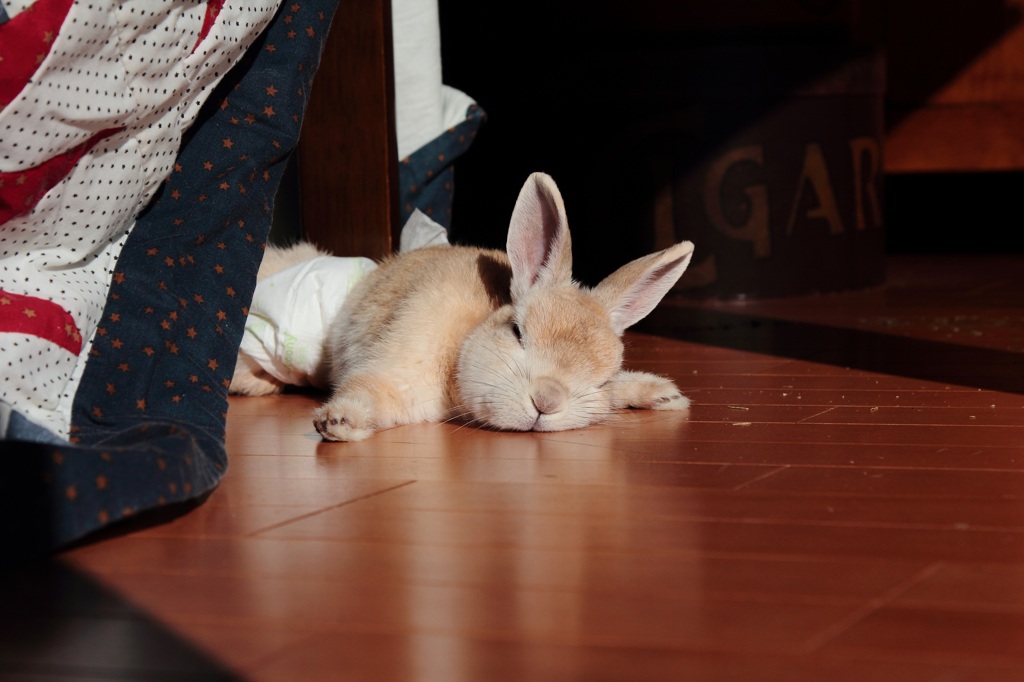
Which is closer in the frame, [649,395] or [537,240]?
[537,240]

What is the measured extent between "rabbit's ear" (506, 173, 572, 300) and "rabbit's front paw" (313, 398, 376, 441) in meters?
0.47

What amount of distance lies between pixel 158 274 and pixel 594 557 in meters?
1.19

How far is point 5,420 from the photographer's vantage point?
1.78m

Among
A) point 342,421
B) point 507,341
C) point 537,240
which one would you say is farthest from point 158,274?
point 537,240

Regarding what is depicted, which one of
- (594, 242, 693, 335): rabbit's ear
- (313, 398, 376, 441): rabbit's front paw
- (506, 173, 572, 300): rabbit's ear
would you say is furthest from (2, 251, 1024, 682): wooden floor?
(506, 173, 572, 300): rabbit's ear

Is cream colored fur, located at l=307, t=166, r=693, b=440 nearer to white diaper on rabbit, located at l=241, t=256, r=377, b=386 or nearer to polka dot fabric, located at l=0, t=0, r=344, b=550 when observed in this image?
white diaper on rabbit, located at l=241, t=256, r=377, b=386

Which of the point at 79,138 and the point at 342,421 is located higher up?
the point at 79,138

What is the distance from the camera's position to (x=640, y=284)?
266cm

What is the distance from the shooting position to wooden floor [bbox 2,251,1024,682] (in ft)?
3.96

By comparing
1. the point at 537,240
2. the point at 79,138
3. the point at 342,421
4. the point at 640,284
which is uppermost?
the point at 79,138

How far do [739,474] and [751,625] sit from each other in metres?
0.75

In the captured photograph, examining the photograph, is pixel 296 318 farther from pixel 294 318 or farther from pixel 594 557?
pixel 594 557

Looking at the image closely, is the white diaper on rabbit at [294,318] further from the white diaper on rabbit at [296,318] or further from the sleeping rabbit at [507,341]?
the sleeping rabbit at [507,341]

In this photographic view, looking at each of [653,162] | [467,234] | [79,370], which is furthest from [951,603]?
[467,234]
